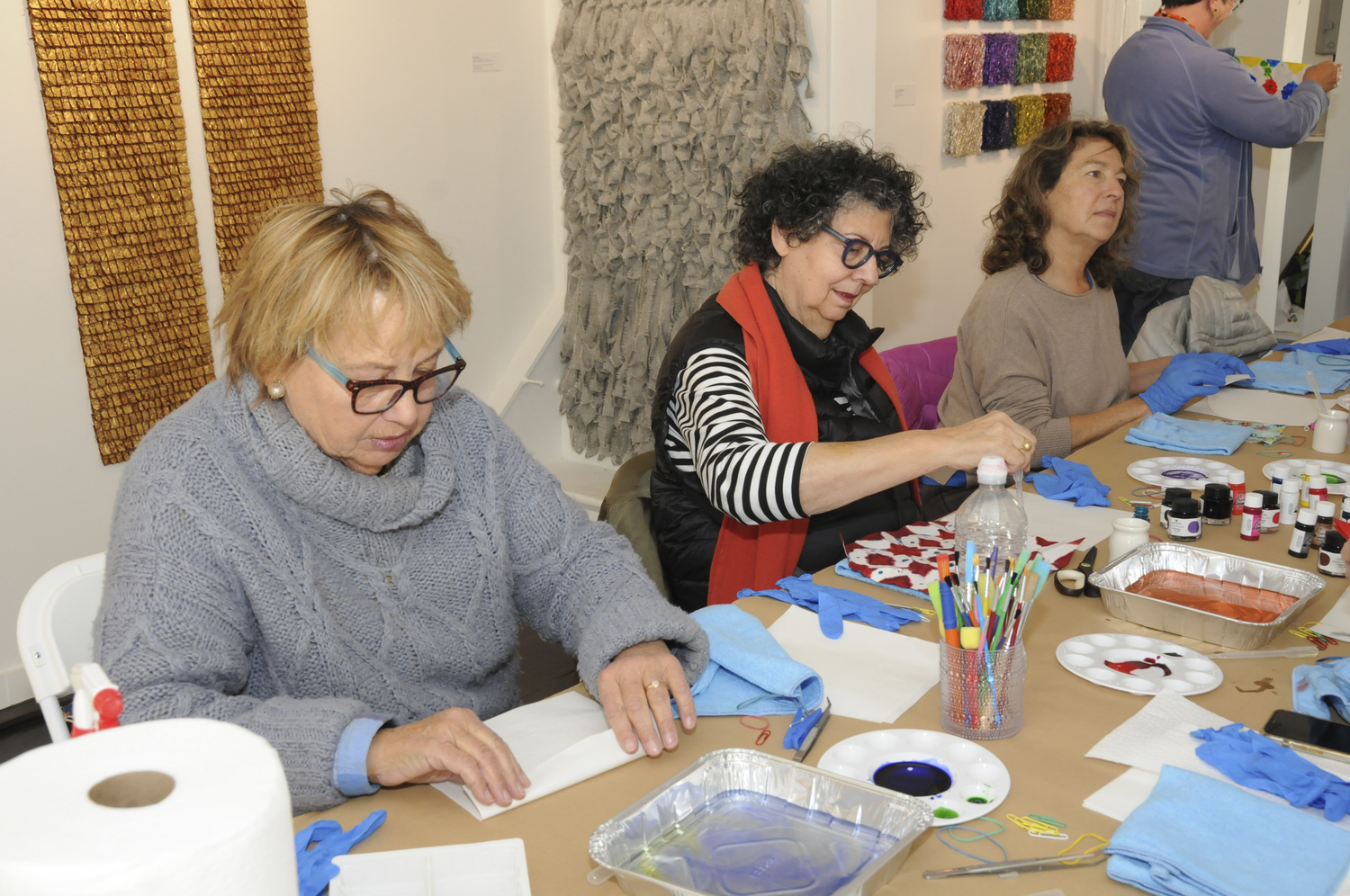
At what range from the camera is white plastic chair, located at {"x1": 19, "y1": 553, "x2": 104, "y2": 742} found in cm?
139

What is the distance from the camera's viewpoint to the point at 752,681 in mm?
1341

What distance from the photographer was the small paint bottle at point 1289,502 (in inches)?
75.5

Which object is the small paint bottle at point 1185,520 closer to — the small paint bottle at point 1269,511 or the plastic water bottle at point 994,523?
the small paint bottle at point 1269,511

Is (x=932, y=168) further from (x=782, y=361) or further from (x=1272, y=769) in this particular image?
(x=1272, y=769)

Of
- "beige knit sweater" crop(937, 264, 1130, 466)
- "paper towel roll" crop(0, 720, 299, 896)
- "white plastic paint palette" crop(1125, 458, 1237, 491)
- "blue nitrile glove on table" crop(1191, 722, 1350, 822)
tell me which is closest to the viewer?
"paper towel roll" crop(0, 720, 299, 896)

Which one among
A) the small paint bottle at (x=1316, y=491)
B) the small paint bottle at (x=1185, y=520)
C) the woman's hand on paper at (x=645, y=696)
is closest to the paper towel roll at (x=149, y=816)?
the woman's hand on paper at (x=645, y=696)

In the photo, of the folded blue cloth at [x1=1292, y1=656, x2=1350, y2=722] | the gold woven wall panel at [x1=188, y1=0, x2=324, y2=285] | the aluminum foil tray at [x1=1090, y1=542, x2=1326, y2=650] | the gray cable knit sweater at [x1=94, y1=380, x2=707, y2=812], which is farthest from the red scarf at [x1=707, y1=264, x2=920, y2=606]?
the gold woven wall panel at [x1=188, y1=0, x2=324, y2=285]

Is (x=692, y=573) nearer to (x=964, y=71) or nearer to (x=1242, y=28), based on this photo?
(x=964, y=71)

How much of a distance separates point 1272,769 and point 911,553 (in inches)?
28.6

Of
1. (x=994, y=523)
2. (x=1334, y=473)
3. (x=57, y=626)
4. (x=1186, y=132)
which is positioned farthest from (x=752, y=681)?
(x=1186, y=132)

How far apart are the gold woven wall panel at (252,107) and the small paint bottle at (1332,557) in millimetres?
2772

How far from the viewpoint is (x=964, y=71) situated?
418 centimetres

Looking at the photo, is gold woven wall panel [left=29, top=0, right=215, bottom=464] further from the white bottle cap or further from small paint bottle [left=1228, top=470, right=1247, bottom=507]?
small paint bottle [left=1228, top=470, right=1247, bottom=507]

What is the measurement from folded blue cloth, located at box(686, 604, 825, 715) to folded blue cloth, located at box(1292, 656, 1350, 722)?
56cm
